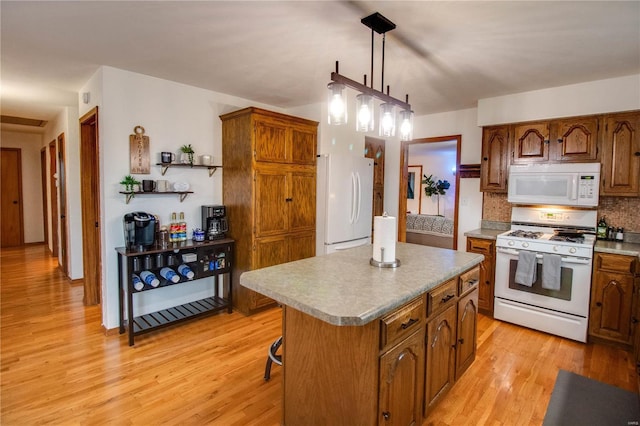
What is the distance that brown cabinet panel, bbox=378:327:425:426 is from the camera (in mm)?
1547

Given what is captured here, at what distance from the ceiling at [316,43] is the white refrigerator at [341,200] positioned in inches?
36.3

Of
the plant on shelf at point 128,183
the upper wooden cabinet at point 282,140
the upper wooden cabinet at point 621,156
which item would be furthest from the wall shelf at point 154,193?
the upper wooden cabinet at point 621,156

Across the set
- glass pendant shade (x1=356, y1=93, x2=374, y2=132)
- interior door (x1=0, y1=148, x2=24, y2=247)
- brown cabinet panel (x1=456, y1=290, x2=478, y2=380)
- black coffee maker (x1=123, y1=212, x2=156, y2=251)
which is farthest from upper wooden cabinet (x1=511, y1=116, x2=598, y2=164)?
interior door (x1=0, y1=148, x2=24, y2=247)

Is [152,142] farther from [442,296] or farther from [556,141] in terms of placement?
[556,141]

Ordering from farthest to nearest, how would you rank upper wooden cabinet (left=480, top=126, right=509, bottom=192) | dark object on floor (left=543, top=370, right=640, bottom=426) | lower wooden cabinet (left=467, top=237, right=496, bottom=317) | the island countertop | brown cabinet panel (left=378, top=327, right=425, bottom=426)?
upper wooden cabinet (left=480, top=126, right=509, bottom=192) → lower wooden cabinet (left=467, top=237, right=496, bottom=317) → dark object on floor (left=543, top=370, right=640, bottom=426) → brown cabinet panel (left=378, top=327, right=425, bottom=426) → the island countertop

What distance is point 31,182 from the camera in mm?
7137

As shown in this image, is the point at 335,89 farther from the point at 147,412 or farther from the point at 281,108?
the point at 281,108

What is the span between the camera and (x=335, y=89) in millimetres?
1898

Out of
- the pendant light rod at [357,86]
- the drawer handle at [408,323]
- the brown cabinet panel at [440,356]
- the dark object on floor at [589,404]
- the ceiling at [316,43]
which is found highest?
the ceiling at [316,43]

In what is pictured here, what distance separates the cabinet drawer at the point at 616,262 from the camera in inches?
113

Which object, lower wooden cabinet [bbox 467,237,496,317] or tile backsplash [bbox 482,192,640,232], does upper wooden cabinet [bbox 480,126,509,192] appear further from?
tile backsplash [bbox 482,192,640,232]

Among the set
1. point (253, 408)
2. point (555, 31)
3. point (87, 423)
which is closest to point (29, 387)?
point (87, 423)

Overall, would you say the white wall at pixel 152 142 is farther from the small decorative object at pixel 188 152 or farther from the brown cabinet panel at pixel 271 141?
the brown cabinet panel at pixel 271 141

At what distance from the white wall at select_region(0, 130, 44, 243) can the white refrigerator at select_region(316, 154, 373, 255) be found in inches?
265
